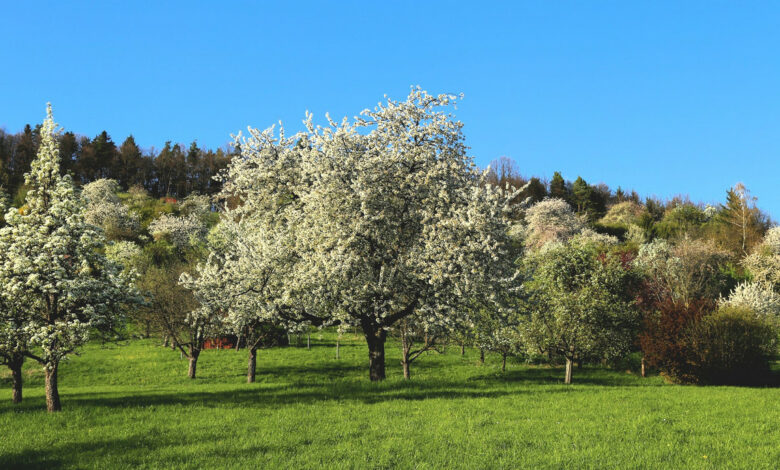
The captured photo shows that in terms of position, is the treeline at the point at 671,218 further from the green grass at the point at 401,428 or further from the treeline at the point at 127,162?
the treeline at the point at 127,162

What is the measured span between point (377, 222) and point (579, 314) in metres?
17.5

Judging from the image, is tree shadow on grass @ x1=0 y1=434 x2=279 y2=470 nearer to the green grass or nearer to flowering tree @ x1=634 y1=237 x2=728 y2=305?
the green grass

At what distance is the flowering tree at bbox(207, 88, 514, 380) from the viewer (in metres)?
21.7

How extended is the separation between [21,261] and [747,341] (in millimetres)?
38223

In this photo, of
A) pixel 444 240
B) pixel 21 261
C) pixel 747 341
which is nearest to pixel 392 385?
pixel 444 240

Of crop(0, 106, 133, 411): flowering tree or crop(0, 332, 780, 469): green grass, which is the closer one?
crop(0, 332, 780, 469): green grass

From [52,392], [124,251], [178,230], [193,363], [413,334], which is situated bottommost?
[193,363]

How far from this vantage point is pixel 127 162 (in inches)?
5600

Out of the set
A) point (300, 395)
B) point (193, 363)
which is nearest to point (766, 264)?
point (193, 363)

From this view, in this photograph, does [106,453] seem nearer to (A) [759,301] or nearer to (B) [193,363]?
Result: (B) [193,363]

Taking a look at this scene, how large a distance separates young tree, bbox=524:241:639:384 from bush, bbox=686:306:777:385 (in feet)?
14.4

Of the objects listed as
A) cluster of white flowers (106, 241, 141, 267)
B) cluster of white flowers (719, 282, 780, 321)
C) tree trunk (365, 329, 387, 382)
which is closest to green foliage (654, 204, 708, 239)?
cluster of white flowers (719, 282, 780, 321)

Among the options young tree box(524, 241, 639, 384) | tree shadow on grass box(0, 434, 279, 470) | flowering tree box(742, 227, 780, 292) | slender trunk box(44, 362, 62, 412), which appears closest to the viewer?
tree shadow on grass box(0, 434, 279, 470)

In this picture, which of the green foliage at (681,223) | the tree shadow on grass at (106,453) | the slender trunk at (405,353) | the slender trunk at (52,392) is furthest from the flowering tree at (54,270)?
the green foliage at (681,223)
